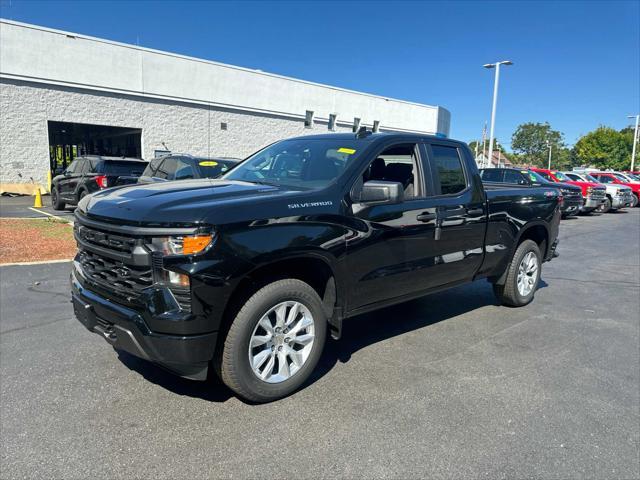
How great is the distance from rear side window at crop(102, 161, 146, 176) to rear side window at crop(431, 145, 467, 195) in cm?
1012

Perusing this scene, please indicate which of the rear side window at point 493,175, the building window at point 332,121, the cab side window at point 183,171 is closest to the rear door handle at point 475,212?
the cab side window at point 183,171

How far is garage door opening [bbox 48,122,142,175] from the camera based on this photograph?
2444cm

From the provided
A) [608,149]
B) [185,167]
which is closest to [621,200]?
[185,167]

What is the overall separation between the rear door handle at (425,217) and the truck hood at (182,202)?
4.11 ft

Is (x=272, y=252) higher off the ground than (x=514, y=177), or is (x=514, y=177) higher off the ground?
(x=514, y=177)

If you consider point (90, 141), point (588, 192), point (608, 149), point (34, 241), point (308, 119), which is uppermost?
point (608, 149)

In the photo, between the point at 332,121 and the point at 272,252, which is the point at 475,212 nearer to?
the point at 272,252

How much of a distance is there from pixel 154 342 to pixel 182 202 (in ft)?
2.97

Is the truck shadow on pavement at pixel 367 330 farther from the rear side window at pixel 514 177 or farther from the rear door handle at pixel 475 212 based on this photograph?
the rear side window at pixel 514 177

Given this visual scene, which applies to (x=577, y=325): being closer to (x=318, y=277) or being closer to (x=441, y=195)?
(x=441, y=195)

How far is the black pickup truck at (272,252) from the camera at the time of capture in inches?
113

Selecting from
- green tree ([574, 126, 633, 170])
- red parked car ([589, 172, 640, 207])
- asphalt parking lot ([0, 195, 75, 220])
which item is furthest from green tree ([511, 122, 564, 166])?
asphalt parking lot ([0, 195, 75, 220])

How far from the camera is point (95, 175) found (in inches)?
485

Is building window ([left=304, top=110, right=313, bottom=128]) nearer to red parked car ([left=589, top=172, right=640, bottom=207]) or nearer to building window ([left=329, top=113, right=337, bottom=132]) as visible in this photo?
building window ([left=329, top=113, right=337, bottom=132])
